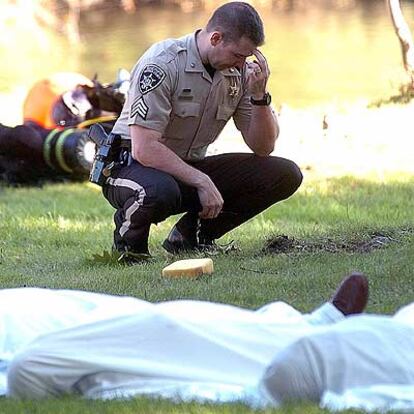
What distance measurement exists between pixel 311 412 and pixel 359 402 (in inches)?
5.3

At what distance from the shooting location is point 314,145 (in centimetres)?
900

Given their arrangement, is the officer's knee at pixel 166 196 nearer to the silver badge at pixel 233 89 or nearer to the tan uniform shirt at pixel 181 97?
the tan uniform shirt at pixel 181 97

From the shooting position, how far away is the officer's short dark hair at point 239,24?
517 cm

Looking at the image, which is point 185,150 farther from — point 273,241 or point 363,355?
point 363,355

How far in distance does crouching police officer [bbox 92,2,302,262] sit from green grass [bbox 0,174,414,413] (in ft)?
0.87

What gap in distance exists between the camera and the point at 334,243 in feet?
18.9

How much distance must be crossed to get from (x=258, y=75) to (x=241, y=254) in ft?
2.93

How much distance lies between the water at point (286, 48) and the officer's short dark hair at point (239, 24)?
6079mm

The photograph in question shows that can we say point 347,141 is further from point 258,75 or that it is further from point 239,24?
point 239,24

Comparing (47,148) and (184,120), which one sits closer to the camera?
(184,120)

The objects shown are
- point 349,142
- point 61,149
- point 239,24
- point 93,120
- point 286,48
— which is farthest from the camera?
point 286,48

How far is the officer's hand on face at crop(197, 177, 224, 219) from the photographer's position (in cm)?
532

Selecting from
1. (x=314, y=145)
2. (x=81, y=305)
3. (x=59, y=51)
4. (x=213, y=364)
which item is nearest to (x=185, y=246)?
(x=81, y=305)

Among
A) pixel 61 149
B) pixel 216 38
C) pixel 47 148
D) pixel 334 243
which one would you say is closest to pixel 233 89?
pixel 216 38
